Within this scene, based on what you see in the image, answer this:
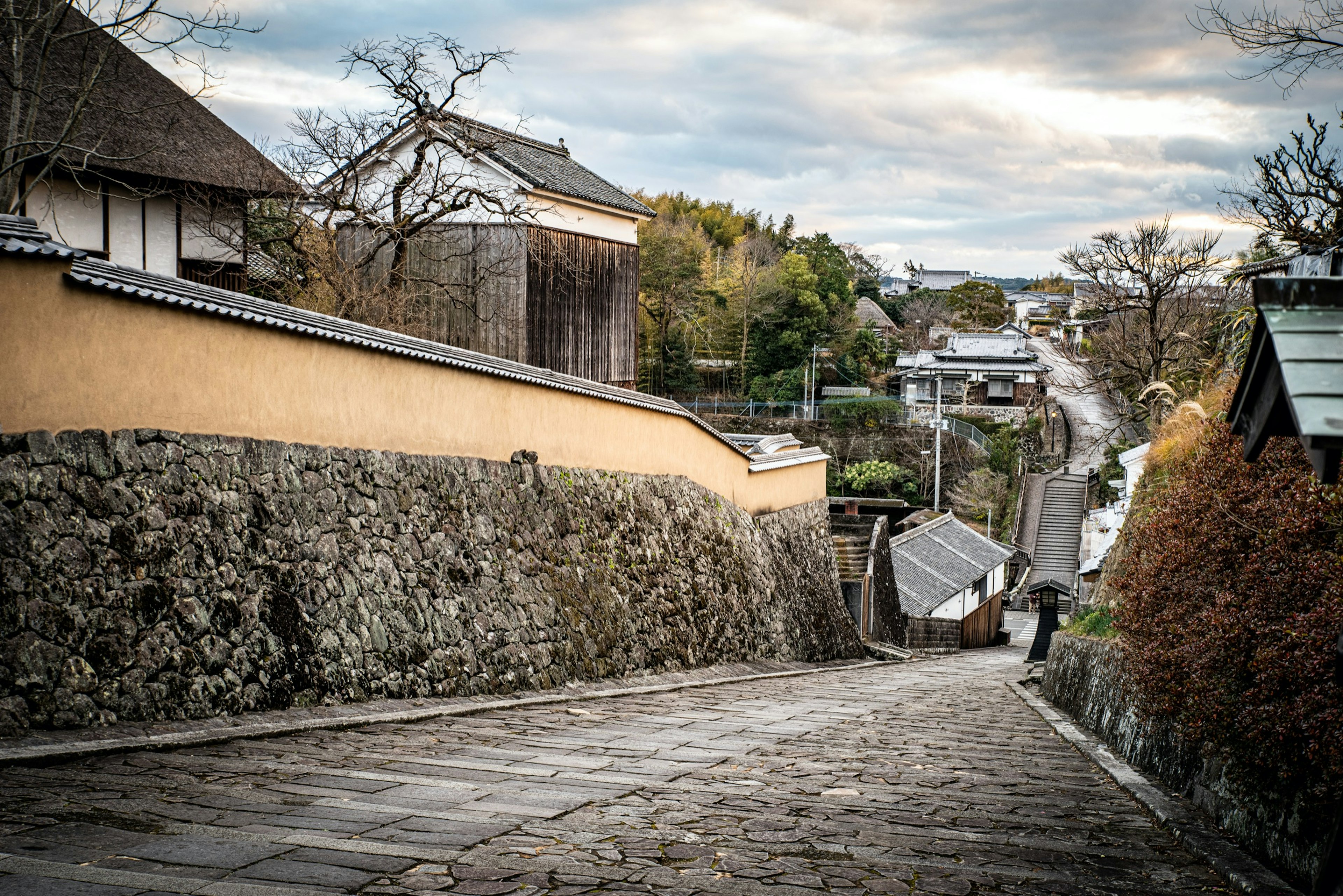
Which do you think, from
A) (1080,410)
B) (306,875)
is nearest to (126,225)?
(306,875)

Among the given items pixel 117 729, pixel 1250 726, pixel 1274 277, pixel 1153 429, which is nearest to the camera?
pixel 1274 277

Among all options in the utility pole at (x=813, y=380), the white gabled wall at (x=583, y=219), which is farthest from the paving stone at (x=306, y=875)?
the utility pole at (x=813, y=380)

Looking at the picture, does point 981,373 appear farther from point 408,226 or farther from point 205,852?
point 205,852

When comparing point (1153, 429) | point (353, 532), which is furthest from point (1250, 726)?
point (1153, 429)

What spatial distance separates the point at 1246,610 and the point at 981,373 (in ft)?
170

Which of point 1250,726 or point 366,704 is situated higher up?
point 1250,726

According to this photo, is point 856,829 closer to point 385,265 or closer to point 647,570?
point 647,570

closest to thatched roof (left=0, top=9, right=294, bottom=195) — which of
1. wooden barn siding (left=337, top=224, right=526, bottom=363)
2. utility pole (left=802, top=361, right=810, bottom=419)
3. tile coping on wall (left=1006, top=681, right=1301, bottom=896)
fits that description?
wooden barn siding (left=337, top=224, right=526, bottom=363)

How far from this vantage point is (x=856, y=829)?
5.08 meters

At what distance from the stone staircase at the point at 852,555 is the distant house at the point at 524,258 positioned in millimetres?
7411

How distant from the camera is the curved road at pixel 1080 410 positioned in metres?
45.5

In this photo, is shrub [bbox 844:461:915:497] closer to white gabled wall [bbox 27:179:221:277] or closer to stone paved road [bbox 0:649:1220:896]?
white gabled wall [bbox 27:179:221:277]

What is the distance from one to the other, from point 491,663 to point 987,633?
27265mm

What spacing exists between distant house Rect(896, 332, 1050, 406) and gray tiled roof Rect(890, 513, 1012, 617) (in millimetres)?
18919
